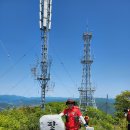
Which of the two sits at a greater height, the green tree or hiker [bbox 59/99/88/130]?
the green tree

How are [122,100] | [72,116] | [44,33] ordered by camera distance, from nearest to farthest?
[72,116]
[44,33]
[122,100]

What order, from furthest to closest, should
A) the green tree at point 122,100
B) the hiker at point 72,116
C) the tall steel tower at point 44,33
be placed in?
the green tree at point 122,100
the tall steel tower at point 44,33
the hiker at point 72,116

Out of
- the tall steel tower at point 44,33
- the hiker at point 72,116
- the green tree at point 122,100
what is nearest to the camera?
the hiker at point 72,116

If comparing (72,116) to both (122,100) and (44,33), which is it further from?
(122,100)

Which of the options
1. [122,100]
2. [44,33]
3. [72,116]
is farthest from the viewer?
[122,100]

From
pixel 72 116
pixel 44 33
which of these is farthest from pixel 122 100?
pixel 72 116

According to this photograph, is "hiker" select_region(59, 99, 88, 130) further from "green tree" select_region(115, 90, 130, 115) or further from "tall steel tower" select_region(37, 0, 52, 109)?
"green tree" select_region(115, 90, 130, 115)

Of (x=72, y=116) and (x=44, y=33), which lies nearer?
(x=72, y=116)

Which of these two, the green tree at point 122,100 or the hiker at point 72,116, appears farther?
the green tree at point 122,100

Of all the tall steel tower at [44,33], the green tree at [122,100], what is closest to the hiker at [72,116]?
the tall steel tower at [44,33]

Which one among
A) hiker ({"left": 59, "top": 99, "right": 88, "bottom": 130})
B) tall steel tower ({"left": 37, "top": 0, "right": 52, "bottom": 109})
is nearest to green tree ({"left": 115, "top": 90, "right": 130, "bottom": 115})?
A: tall steel tower ({"left": 37, "top": 0, "right": 52, "bottom": 109})

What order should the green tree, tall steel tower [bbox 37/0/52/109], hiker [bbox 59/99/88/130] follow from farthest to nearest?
the green tree < tall steel tower [bbox 37/0/52/109] < hiker [bbox 59/99/88/130]

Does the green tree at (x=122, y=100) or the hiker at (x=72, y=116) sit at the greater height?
the green tree at (x=122, y=100)

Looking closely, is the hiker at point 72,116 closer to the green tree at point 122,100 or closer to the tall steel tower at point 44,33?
the tall steel tower at point 44,33
